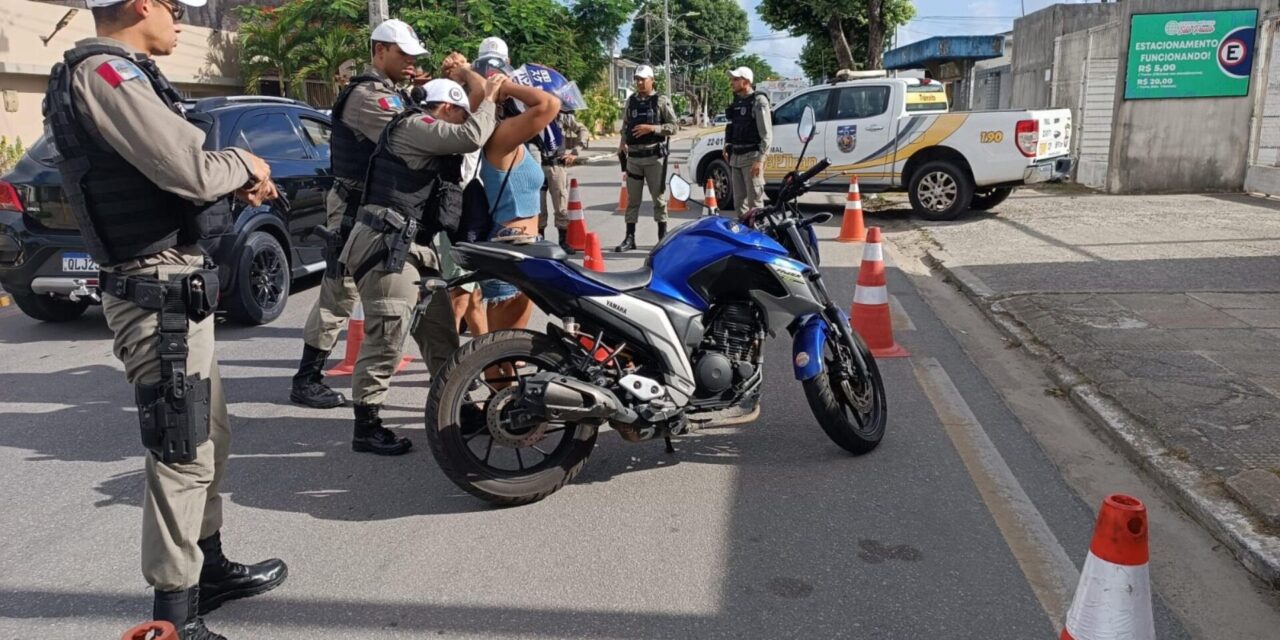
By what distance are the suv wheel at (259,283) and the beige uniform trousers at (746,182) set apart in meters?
5.04

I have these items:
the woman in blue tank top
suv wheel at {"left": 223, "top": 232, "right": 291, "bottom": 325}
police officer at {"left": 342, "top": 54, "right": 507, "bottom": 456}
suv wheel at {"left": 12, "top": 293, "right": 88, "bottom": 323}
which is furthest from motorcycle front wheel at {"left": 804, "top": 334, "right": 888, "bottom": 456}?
suv wheel at {"left": 12, "top": 293, "right": 88, "bottom": 323}

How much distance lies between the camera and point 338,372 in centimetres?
613

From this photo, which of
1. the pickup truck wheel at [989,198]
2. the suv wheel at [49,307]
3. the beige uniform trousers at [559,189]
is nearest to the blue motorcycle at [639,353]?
the suv wheel at [49,307]

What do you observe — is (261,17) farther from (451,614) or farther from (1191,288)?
(451,614)

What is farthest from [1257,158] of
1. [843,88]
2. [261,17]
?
[261,17]

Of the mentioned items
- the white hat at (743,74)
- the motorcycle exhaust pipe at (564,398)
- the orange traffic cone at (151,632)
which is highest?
the white hat at (743,74)

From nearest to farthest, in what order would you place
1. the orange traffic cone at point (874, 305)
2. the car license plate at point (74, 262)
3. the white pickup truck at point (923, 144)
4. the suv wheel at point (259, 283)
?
the orange traffic cone at point (874, 305) < the car license plate at point (74, 262) < the suv wheel at point (259, 283) < the white pickup truck at point (923, 144)

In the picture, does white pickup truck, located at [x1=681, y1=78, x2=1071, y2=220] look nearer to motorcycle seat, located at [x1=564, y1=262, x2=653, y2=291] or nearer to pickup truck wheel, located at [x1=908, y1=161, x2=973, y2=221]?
pickup truck wheel, located at [x1=908, y1=161, x2=973, y2=221]

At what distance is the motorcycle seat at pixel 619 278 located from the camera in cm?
389

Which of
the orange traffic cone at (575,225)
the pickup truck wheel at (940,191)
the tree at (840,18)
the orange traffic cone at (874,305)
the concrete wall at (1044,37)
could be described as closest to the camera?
the orange traffic cone at (874,305)

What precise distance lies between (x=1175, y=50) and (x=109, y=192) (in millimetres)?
15030

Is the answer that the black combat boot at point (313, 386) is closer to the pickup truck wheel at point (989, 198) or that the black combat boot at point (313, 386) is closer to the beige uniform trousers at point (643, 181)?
the beige uniform trousers at point (643, 181)

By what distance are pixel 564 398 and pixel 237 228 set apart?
4.20 meters

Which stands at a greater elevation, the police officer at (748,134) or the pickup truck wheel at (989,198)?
the police officer at (748,134)
